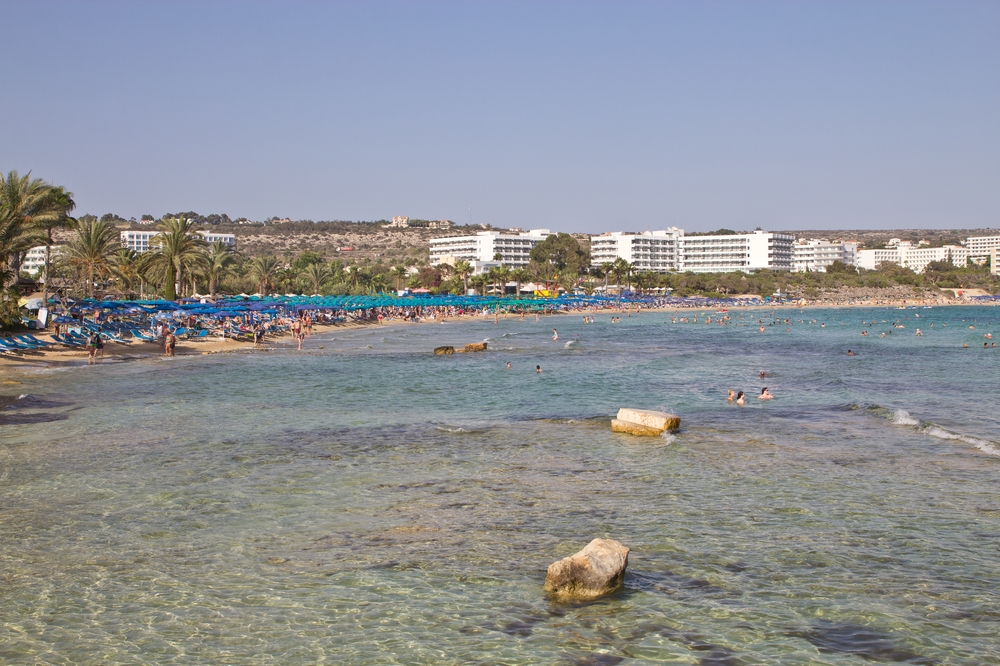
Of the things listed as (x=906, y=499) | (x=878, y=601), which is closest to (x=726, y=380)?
(x=906, y=499)

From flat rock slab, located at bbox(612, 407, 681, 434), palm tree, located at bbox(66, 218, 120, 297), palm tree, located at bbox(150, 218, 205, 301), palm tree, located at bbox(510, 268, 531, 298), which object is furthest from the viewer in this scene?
palm tree, located at bbox(510, 268, 531, 298)

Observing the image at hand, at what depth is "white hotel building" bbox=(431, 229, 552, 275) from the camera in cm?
18700

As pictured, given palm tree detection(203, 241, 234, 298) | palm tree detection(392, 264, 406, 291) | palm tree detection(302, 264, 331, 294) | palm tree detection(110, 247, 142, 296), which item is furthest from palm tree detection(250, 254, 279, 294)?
palm tree detection(392, 264, 406, 291)

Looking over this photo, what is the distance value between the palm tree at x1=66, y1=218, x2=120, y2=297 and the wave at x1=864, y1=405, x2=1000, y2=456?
171 ft

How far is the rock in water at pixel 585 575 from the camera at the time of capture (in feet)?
28.1

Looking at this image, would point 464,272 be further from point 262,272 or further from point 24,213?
point 24,213

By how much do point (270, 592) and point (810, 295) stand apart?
553 feet

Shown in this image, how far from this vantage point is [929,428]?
19.2m

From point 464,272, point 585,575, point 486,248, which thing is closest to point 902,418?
point 585,575

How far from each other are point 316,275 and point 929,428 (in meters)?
97.9

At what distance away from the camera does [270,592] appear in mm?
8781

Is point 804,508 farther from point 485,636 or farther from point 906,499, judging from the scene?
point 485,636

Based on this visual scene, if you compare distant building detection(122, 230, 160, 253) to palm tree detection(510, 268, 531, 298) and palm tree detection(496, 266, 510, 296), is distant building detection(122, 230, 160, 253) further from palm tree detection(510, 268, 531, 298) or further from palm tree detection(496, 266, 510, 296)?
palm tree detection(510, 268, 531, 298)

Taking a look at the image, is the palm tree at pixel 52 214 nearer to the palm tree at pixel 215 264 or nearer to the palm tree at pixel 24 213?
the palm tree at pixel 24 213
